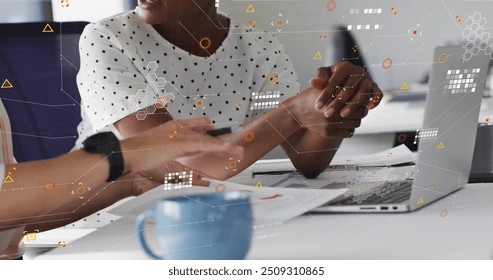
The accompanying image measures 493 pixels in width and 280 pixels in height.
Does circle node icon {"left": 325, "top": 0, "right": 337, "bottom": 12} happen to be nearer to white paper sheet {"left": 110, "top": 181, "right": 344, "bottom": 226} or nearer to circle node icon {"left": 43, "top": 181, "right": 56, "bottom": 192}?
white paper sheet {"left": 110, "top": 181, "right": 344, "bottom": 226}

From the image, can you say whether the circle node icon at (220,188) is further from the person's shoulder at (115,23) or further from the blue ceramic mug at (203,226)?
the person's shoulder at (115,23)

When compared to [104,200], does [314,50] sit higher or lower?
higher

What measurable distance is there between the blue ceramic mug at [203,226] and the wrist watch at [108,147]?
97mm

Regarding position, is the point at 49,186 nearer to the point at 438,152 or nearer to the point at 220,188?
the point at 220,188

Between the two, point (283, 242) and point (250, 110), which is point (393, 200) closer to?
point (283, 242)

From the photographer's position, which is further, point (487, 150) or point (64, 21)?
point (487, 150)

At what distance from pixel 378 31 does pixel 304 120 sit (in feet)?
0.57

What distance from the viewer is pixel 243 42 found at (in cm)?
101

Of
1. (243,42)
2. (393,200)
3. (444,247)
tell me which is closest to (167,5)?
(243,42)

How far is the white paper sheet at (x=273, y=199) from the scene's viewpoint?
106 centimetres

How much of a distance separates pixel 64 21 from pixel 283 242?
1.58 ft

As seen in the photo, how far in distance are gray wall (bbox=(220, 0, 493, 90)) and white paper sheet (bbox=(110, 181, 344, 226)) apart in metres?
0.18

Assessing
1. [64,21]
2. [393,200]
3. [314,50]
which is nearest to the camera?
[64,21]

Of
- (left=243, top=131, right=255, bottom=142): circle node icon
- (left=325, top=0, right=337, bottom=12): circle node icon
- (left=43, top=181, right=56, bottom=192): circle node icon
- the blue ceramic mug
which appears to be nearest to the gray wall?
(left=325, top=0, right=337, bottom=12): circle node icon
